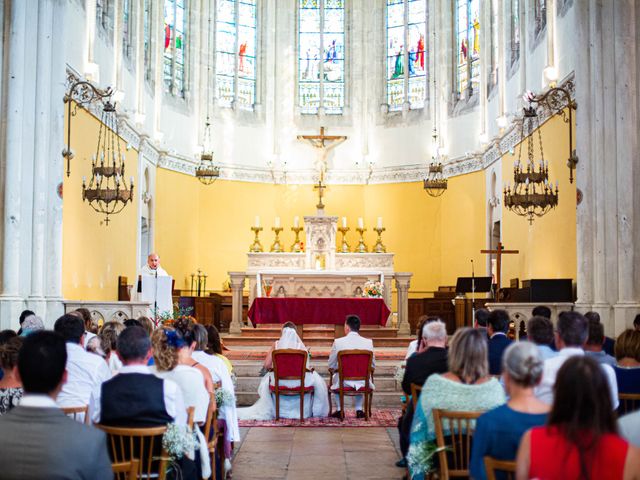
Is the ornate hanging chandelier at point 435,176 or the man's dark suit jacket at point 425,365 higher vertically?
the ornate hanging chandelier at point 435,176

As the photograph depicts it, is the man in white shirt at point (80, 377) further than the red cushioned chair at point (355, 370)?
No

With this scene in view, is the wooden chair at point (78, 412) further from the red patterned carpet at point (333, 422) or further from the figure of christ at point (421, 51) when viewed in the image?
the figure of christ at point (421, 51)

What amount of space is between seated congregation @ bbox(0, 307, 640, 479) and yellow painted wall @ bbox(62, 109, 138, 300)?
5.84 m

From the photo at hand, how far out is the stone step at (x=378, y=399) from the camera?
12.1 meters

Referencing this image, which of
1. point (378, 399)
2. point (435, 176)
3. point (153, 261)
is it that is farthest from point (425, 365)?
point (435, 176)

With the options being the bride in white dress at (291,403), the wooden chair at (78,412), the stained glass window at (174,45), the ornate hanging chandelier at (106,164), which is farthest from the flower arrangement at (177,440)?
the stained glass window at (174,45)

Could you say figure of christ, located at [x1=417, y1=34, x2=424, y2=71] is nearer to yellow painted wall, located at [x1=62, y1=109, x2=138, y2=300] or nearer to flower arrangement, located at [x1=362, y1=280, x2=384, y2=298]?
flower arrangement, located at [x1=362, y1=280, x2=384, y2=298]

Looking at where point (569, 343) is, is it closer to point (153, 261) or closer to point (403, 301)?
point (153, 261)

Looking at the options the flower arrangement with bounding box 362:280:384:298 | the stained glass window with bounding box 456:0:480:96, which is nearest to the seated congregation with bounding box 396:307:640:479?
the flower arrangement with bounding box 362:280:384:298

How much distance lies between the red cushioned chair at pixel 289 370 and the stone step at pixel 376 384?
185 cm

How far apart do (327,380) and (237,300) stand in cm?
576

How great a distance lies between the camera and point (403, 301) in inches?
735

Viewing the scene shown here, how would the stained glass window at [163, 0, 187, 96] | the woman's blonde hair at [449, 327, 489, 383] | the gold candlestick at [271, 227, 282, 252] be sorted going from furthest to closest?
the stained glass window at [163, 0, 187, 96]
the gold candlestick at [271, 227, 282, 252]
the woman's blonde hair at [449, 327, 489, 383]

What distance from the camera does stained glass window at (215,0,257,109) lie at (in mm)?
23417
